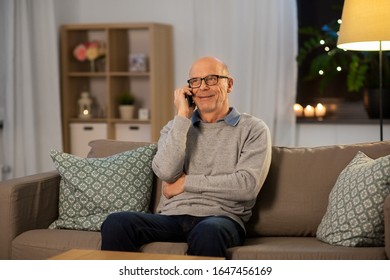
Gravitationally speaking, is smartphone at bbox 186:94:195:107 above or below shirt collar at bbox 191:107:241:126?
above

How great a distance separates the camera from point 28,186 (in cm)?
313

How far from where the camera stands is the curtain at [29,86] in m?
5.37

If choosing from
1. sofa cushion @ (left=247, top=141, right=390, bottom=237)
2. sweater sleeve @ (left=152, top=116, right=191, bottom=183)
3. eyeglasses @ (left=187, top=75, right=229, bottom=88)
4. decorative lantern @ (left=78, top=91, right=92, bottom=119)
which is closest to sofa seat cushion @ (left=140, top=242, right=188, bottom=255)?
sweater sleeve @ (left=152, top=116, right=191, bottom=183)

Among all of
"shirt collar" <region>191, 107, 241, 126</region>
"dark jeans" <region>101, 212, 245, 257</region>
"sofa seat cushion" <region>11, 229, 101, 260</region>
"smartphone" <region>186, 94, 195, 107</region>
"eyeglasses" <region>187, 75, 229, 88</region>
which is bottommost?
"sofa seat cushion" <region>11, 229, 101, 260</region>

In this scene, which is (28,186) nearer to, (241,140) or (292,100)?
(241,140)

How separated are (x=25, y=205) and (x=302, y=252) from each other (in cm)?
117

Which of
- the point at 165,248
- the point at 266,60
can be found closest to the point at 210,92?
the point at 165,248

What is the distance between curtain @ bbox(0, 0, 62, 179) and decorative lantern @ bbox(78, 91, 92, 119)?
206mm

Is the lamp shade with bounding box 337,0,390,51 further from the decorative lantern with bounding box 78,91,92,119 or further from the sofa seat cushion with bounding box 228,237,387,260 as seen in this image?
the decorative lantern with bounding box 78,91,92,119

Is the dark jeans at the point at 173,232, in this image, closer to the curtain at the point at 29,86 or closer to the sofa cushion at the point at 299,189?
the sofa cushion at the point at 299,189

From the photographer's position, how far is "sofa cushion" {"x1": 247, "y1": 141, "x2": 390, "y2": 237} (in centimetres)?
303

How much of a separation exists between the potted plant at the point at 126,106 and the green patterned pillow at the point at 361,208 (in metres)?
2.89

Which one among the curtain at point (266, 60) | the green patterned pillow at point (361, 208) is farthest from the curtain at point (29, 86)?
the green patterned pillow at point (361, 208)
